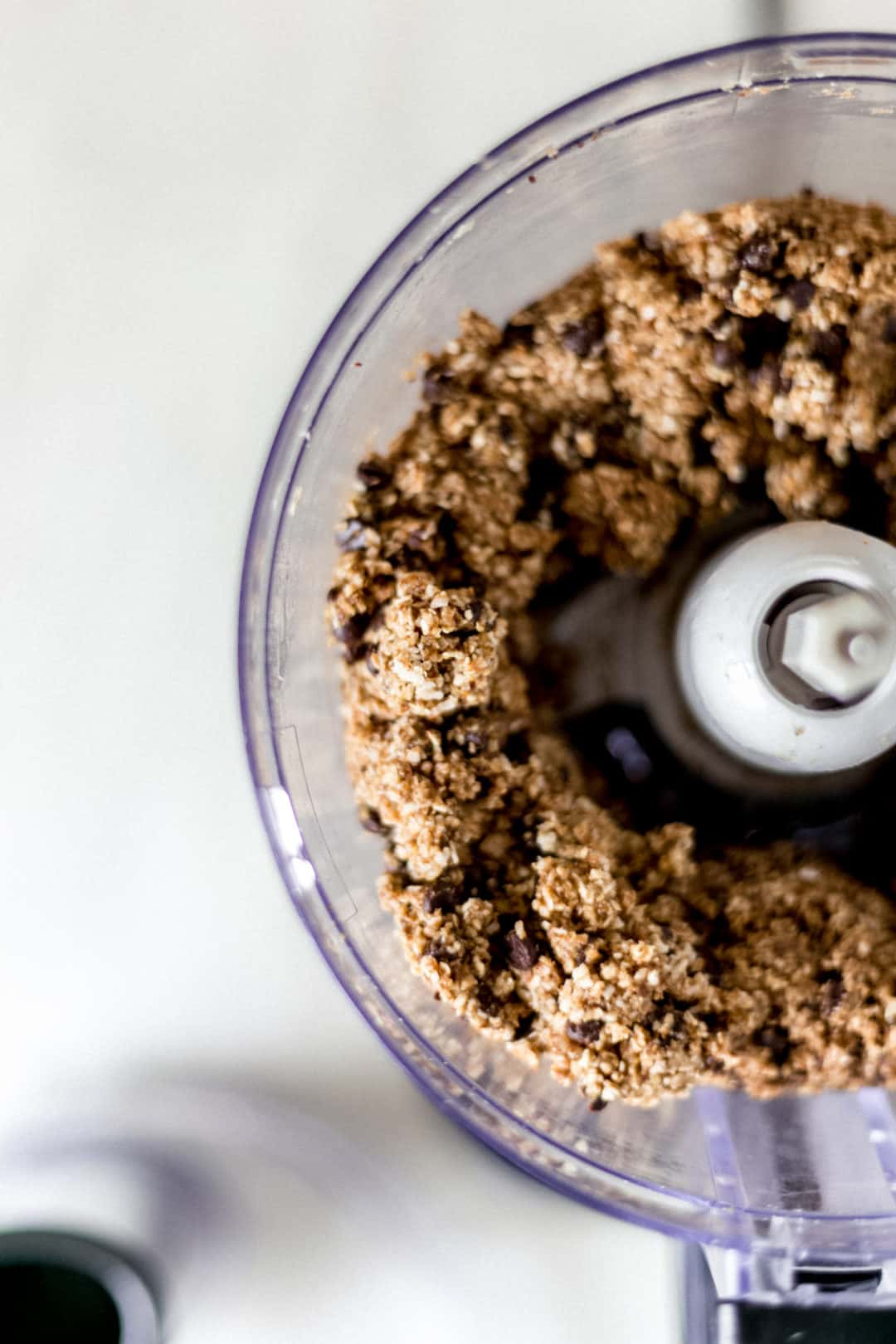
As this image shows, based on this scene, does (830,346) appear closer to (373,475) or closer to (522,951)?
(373,475)

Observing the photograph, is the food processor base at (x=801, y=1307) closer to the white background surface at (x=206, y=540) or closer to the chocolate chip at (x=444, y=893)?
the white background surface at (x=206, y=540)

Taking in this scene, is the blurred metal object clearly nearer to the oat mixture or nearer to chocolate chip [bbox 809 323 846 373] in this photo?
the oat mixture

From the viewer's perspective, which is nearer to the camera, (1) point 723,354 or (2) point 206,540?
(1) point 723,354

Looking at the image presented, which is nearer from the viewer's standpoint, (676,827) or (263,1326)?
(676,827)

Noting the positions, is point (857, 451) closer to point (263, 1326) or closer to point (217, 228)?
point (217, 228)

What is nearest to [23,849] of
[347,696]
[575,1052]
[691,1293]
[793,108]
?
[347,696]

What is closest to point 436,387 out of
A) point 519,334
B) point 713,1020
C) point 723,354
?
point 519,334
